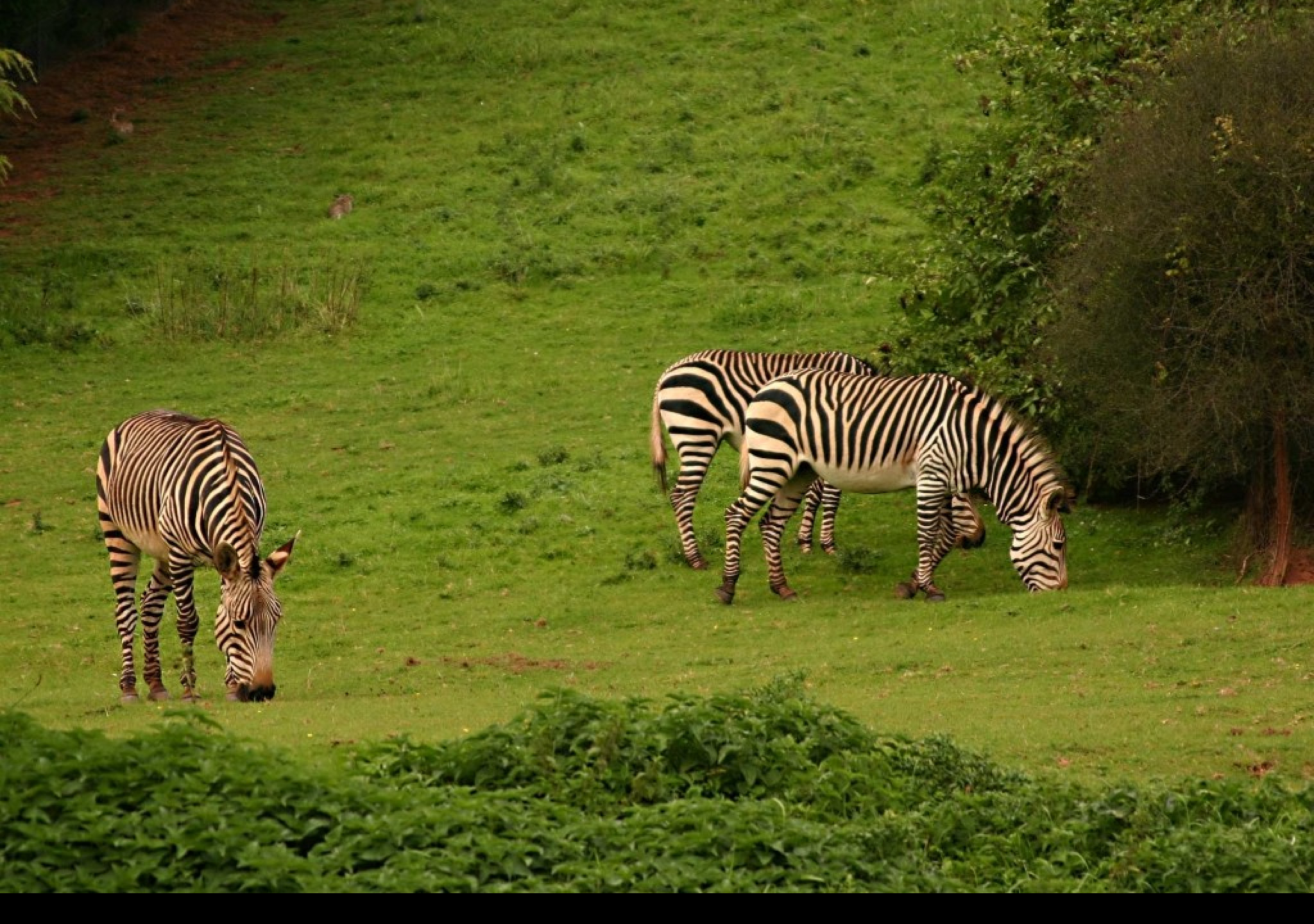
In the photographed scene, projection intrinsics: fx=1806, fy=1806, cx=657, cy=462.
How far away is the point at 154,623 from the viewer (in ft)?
54.1

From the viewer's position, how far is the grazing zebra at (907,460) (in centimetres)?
1930

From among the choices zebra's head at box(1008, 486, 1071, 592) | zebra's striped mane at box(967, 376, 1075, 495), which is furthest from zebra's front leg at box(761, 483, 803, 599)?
zebra's head at box(1008, 486, 1071, 592)

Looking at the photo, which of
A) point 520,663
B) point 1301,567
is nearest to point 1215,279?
point 1301,567

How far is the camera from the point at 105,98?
42031 millimetres

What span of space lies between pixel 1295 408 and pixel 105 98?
31.9 m

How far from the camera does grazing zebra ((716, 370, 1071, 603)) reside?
1930 centimetres

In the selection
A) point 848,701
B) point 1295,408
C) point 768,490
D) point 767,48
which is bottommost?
point 848,701

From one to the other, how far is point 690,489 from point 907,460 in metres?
3.01

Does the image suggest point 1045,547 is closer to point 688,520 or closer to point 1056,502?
point 1056,502

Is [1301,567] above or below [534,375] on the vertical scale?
below

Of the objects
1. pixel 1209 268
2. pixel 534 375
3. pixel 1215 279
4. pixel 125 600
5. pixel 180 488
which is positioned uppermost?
pixel 1209 268
